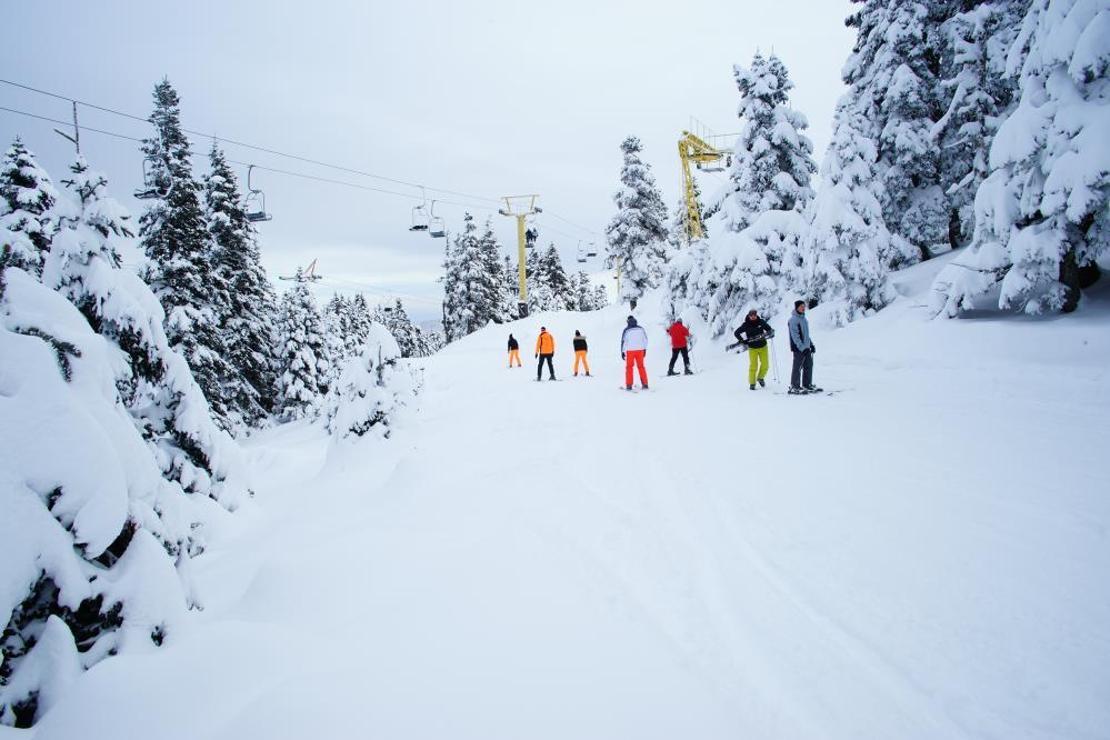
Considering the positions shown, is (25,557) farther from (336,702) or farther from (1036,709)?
(1036,709)

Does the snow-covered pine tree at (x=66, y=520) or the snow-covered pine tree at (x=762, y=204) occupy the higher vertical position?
the snow-covered pine tree at (x=762, y=204)

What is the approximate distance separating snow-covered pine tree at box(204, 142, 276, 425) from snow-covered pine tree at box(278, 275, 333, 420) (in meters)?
2.92

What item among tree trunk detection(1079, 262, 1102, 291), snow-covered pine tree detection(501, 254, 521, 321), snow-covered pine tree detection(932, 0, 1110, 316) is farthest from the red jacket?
snow-covered pine tree detection(501, 254, 521, 321)

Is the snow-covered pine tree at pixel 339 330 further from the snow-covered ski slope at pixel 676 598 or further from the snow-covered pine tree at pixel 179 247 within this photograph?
the snow-covered ski slope at pixel 676 598

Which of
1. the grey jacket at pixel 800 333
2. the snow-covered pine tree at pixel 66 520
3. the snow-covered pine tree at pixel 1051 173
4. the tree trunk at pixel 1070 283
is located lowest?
the snow-covered pine tree at pixel 66 520

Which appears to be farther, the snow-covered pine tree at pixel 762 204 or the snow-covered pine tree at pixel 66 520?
the snow-covered pine tree at pixel 762 204

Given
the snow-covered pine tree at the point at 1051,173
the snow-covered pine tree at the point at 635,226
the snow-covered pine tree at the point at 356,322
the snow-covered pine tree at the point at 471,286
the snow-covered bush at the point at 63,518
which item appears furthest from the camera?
the snow-covered pine tree at the point at 356,322

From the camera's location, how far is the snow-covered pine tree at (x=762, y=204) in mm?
16984

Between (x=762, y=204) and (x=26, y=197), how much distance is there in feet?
69.8

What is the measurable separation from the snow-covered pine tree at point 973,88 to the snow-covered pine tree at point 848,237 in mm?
2234

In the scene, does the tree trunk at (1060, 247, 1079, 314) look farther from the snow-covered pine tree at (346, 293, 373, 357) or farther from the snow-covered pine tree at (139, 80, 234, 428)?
the snow-covered pine tree at (346, 293, 373, 357)

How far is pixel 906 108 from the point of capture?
1700 centimetres

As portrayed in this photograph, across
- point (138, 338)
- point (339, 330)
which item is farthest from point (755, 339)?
point (339, 330)

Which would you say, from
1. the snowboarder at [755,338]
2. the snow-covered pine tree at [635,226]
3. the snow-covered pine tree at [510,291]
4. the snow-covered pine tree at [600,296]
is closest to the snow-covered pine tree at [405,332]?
the snow-covered pine tree at [510,291]
